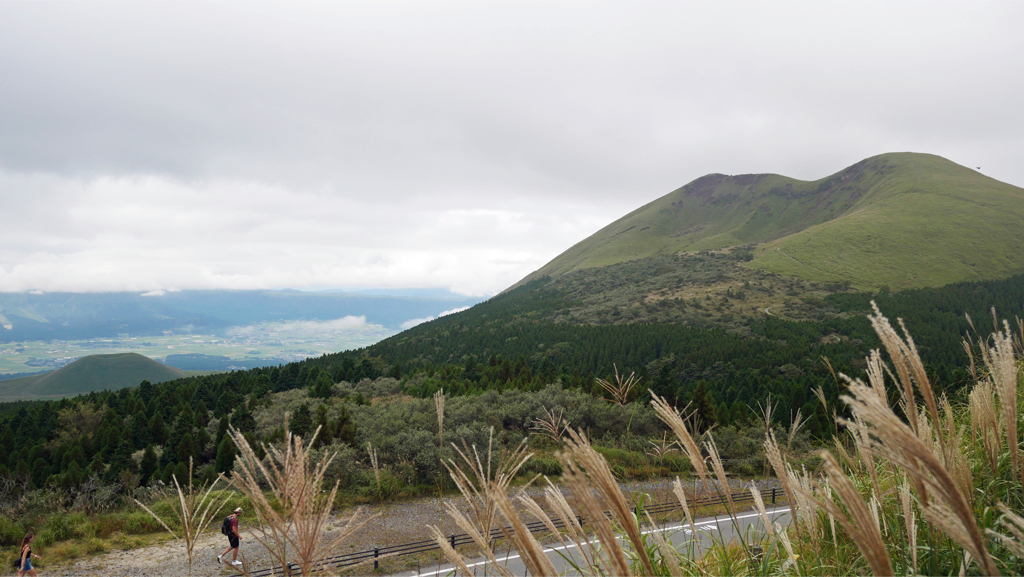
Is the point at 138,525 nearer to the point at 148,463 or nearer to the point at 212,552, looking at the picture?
the point at 212,552

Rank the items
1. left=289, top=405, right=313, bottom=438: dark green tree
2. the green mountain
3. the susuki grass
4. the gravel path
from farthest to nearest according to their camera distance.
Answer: the green mountain → left=289, top=405, right=313, bottom=438: dark green tree → the gravel path → the susuki grass

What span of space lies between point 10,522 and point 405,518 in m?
10.7

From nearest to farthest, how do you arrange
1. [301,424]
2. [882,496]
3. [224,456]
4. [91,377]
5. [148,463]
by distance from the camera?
1. [882,496]
2. [224,456]
3. [301,424]
4. [148,463]
5. [91,377]

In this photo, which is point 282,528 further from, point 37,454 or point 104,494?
point 37,454

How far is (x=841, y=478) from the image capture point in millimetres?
1188

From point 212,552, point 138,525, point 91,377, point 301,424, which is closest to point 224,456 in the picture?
point 301,424

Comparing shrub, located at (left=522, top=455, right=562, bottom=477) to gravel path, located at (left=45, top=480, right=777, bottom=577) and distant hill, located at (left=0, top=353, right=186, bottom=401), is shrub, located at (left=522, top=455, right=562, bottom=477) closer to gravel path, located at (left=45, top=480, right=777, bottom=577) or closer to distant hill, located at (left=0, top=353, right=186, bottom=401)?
gravel path, located at (left=45, top=480, right=777, bottom=577)

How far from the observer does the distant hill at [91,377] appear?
158m

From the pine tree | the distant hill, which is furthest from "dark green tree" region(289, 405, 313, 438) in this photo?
the distant hill

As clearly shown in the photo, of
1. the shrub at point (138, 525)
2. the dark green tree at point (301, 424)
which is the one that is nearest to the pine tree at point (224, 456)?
the dark green tree at point (301, 424)

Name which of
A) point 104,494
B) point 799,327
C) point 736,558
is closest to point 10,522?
point 104,494

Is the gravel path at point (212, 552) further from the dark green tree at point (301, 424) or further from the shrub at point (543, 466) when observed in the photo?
the dark green tree at point (301, 424)

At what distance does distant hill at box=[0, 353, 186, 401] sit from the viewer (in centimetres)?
15800

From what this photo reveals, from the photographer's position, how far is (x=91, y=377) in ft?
559
